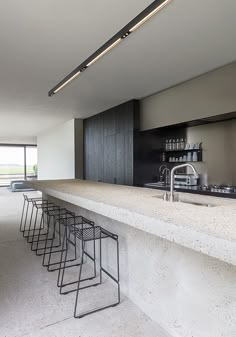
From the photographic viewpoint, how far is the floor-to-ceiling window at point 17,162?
12.7 m

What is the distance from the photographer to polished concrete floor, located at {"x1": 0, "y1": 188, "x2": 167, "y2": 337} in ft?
6.17

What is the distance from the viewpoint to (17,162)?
13023 mm

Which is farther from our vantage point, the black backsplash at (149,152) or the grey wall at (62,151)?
the grey wall at (62,151)

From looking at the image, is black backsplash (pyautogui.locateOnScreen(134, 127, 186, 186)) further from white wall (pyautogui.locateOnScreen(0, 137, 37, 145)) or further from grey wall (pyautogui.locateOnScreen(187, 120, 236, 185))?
white wall (pyautogui.locateOnScreen(0, 137, 37, 145))

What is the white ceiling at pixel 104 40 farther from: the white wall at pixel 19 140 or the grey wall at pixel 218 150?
the white wall at pixel 19 140

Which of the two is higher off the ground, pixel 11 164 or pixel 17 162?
pixel 17 162

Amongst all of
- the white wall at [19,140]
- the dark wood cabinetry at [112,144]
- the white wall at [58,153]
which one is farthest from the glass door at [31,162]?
the dark wood cabinetry at [112,144]

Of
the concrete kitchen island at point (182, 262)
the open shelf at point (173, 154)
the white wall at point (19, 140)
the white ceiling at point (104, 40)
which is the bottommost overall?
the concrete kitchen island at point (182, 262)

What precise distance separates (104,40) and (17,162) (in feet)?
38.8

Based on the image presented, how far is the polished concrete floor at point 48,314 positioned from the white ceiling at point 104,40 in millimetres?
2582

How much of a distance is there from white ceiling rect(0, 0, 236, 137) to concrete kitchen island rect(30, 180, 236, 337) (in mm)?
1596

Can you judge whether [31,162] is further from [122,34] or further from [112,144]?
[122,34]

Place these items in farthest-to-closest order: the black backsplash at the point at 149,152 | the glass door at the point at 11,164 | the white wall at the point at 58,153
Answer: the glass door at the point at 11,164 < the white wall at the point at 58,153 < the black backsplash at the point at 149,152

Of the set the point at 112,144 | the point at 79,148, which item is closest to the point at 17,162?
the point at 79,148
